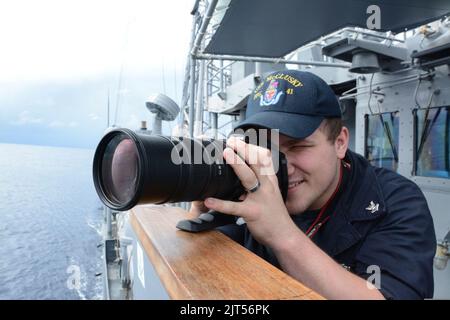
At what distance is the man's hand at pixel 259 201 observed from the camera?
25.2 inches

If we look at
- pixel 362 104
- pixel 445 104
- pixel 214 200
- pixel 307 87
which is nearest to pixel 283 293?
pixel 214 200

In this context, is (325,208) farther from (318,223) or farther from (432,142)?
(432,142)

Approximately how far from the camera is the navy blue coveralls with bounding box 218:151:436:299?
2.01 feet

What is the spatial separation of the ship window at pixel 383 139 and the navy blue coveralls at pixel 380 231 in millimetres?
1995

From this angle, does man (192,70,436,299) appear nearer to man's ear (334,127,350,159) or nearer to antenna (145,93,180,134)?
man's ear (334,127,350,159)

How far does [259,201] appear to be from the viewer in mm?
655

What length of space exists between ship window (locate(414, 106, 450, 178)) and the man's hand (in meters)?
2.10
